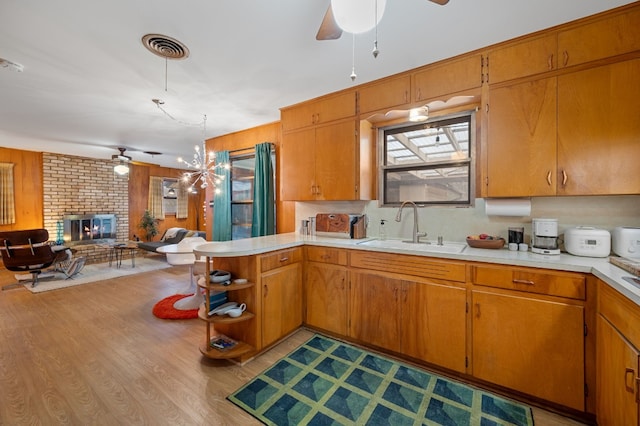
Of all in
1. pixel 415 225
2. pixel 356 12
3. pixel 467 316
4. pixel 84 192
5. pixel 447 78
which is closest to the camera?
pixel 356 12

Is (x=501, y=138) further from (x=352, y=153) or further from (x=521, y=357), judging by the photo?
(x=521, y=357)

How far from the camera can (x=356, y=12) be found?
1.21 m

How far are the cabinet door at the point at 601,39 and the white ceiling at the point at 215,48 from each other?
0.09 m

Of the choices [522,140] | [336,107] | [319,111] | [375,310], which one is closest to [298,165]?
[319,111]

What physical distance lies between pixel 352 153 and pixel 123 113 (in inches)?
125

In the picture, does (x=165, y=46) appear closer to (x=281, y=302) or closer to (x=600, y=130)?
(x=281, y=302)

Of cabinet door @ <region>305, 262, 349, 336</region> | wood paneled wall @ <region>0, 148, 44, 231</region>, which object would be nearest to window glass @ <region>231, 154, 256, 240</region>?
cabinet door @ <region>305, 262, 349, 336</region>

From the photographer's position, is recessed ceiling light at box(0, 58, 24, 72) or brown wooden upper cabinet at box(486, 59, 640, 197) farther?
recessed ceiling light at box(0, 58, 24, 72)

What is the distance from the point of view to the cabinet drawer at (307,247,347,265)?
247cm

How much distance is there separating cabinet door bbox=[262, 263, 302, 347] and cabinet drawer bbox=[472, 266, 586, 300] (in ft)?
5.11

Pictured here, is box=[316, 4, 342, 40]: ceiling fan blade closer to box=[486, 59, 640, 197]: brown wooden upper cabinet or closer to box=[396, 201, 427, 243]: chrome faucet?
box=[486, 59, 640, 197]: brown wooden upper cabinet

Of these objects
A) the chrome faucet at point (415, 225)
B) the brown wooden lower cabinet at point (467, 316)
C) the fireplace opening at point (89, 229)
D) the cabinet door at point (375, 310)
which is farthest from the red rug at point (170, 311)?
the fireplace opening at point (89, 229)

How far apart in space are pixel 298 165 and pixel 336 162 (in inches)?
21.5

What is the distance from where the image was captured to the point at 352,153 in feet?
8.96
